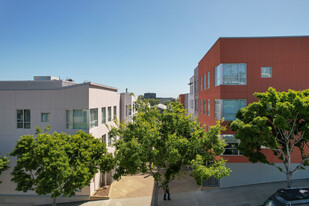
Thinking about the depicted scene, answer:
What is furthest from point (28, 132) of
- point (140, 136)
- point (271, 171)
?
point (271, 171)

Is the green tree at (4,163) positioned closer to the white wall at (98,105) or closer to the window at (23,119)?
the window at (23,119)

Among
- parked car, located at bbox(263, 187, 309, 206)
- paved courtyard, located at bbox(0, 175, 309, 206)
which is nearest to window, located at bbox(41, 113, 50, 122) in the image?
paved courtyard, located at bbox(0, 175, 309, 206)

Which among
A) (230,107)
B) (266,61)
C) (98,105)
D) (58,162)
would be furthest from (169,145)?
(266,61)

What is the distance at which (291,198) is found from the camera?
30.7ft

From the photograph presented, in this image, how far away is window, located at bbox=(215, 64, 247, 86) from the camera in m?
15.9

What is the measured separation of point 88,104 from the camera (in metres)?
15.0

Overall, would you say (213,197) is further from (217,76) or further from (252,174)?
(217,76)

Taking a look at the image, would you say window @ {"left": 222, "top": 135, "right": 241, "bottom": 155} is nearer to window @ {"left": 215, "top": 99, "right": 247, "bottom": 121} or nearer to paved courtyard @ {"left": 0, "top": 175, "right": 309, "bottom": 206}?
window @ {"left": 215, "top": 99, "right": 247, "bottom": 121}

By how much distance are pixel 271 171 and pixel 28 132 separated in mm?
20219

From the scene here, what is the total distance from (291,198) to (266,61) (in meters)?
10.6

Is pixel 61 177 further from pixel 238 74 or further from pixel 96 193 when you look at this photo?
pixel 238 74

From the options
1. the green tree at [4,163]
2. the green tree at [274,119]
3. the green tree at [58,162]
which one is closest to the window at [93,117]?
the green tree at [58,162]

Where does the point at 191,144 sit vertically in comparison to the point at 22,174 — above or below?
above

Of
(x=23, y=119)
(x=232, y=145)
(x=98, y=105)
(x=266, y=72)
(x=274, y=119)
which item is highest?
(x=266, y=72)
